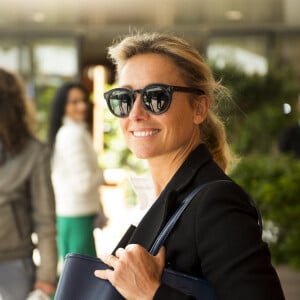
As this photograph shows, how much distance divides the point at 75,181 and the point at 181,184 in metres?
4.02

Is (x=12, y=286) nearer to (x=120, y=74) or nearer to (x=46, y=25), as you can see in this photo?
(x=120, y=74)

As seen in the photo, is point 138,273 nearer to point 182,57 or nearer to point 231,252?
point 231,252

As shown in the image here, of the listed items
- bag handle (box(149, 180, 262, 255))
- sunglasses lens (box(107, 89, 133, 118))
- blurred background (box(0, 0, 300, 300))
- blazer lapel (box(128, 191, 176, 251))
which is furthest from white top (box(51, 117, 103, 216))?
bag handle (box(149, 180, 262, 255))

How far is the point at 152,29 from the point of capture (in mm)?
18953

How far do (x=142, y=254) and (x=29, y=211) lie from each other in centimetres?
197

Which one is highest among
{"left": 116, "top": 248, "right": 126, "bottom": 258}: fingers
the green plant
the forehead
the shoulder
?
the forehead

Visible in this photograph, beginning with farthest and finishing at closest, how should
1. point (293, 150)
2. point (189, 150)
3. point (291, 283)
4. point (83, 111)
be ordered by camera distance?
point (293, 150) → point (291, 283) → point (83, 111) → point (189, 150)

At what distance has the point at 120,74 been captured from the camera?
6.82 ft

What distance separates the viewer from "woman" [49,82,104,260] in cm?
579

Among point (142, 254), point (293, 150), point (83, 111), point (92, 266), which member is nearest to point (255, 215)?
point (142, 254)

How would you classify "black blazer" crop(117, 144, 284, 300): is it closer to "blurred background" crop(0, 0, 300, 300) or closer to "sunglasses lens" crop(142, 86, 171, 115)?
"sunglasses lens" crop(142, 86, 171, 115)

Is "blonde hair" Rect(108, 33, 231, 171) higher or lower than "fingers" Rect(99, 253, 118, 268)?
higher

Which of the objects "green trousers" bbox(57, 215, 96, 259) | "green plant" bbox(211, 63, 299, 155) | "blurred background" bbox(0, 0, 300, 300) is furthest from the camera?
"green plant" bbox(211, 63, 299, 155)

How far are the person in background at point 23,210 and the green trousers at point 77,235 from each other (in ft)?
7.01
